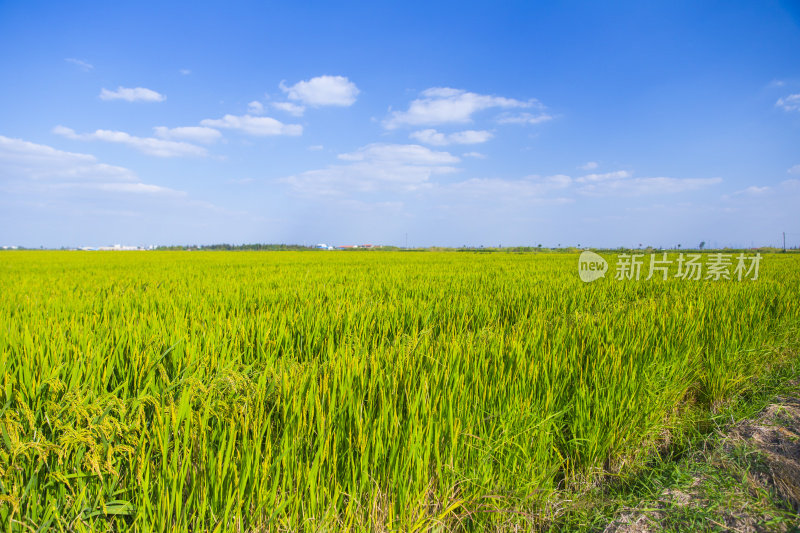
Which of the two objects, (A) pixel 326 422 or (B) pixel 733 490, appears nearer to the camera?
(A) pixel 326 422

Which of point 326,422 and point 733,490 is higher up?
point 326,422

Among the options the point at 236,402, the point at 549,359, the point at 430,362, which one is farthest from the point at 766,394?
the point at 236,402

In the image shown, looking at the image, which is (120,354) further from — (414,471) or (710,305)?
(710,305)

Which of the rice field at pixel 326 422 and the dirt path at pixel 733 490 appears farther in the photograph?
the dirt path at pixel 733 490

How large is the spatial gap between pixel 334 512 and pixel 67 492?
75 cm

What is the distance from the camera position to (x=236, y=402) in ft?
4.29

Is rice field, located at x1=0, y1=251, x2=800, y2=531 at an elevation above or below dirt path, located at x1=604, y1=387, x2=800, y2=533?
above

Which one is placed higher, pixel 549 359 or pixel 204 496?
pixel 549 359

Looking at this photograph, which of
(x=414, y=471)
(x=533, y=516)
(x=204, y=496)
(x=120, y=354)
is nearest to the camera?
(x=204, y=496)

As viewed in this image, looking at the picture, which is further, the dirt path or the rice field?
the dirt path

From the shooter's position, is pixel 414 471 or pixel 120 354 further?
pixel 120 354

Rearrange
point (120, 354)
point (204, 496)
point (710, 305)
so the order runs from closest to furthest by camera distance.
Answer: point (204, 496), point (120, 354), point (710, 305)

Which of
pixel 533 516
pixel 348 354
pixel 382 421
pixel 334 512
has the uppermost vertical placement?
pixel 348 354

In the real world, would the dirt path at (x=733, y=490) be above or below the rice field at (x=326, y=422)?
below
